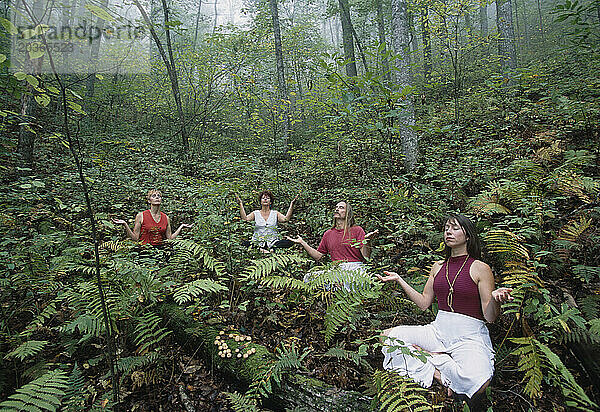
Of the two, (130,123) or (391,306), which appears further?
(130,123)

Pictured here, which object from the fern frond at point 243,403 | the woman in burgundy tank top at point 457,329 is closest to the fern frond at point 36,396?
the fern frond at point 243,403

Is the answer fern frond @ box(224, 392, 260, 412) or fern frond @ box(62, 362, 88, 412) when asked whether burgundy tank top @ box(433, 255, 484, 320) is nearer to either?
fern frond @ box(224, 392, 260, 412)

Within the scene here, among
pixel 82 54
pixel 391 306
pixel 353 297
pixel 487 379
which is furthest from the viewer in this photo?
pixel 82 54

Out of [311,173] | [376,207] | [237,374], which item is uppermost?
[311,173]

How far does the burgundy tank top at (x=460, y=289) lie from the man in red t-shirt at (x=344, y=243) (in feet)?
4.78

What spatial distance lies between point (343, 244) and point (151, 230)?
355 cm

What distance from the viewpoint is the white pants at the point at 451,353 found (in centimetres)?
261

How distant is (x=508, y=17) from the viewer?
10.4m

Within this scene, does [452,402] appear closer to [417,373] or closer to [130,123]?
[417,373]

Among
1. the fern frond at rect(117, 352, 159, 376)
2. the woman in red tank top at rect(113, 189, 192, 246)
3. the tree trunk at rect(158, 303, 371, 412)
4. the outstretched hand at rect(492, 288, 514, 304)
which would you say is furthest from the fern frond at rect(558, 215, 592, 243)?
the woman in red tank top at rect(113, 189, 192, 246)

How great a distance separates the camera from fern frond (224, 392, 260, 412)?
8.84 feet

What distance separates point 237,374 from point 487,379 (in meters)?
2.38

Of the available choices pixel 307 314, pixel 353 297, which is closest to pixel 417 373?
pixel 353 297

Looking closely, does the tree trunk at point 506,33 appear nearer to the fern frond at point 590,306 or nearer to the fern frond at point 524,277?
the fern frond at point 590,306
